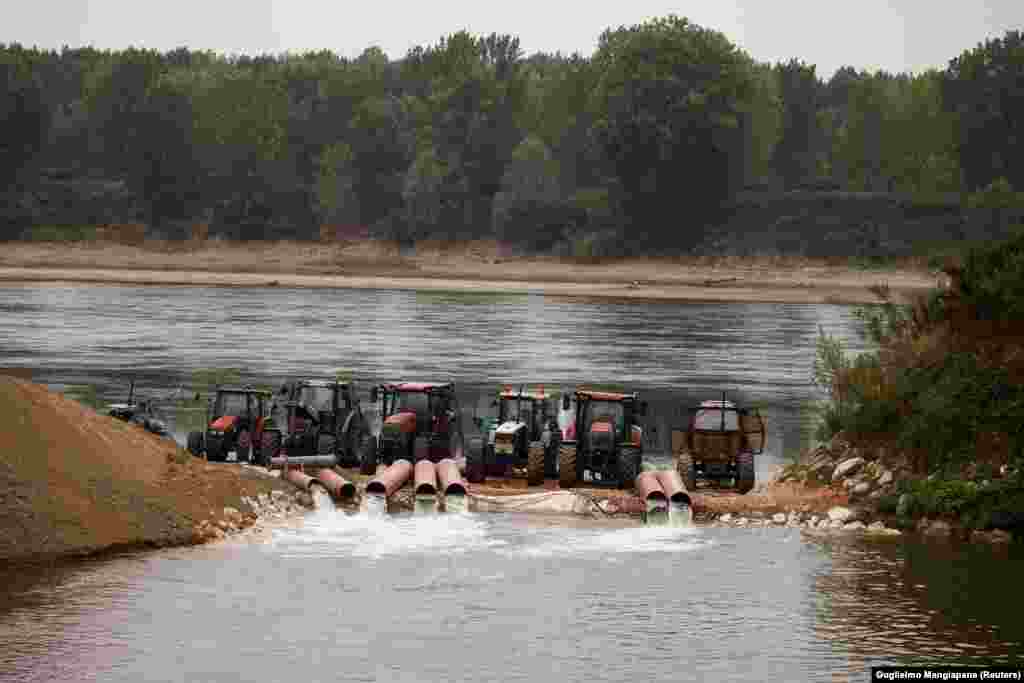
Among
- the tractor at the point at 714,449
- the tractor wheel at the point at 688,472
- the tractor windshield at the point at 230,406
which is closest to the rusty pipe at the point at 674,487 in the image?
the tractor wheel at the point at 688,472

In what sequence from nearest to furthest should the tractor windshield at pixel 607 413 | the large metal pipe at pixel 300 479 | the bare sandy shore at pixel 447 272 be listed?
the large metal pipe at pixel 300 479 < the tractor windshield at pixel 607 413 < the bare sandy shore at pixel 447 272

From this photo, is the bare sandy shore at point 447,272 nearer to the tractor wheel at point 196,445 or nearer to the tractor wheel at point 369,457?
the tractor wheel at point 369,457

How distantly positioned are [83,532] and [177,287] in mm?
108710

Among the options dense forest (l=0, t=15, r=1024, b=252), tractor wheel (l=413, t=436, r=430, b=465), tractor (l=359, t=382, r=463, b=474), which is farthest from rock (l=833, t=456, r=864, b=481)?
dense forest (l=0, t=15, r=1024, b=252)

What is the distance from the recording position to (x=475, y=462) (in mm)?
40375

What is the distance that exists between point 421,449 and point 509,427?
6.63 feet

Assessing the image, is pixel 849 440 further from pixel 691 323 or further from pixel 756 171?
pixel 756 171

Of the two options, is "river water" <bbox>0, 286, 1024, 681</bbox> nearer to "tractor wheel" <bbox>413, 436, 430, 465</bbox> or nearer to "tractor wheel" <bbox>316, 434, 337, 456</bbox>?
"tractor wheel" <bbox>316, 434, 337, 456</bbox>

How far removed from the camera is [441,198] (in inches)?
6737

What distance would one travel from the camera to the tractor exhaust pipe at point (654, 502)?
123 feet

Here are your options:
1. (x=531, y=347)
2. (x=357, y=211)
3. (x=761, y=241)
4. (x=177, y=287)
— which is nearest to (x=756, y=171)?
(x=761, y=241)

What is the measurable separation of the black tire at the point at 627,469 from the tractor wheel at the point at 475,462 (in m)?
3.12

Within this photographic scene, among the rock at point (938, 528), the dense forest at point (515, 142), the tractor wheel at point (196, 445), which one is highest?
the dense forest at point (515, 142)

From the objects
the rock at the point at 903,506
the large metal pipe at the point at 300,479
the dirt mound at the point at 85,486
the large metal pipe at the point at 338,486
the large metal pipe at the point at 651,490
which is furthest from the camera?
the large metal pipe at the point at 300,479
